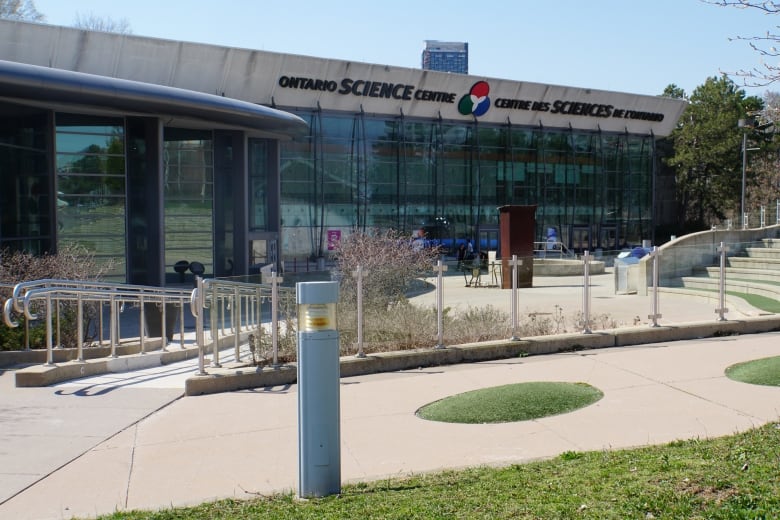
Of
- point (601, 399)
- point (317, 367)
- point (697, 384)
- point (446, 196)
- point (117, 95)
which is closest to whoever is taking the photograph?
point (317, 367)

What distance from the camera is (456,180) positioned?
4509 cm

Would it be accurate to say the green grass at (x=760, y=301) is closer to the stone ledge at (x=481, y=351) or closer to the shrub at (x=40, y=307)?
the stone ledge at (x=481, y=351)

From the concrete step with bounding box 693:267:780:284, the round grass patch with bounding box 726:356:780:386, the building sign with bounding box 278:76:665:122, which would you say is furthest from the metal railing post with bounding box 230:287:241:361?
the building sign with bounding box 278:76:665:122

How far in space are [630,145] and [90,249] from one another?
37450mm

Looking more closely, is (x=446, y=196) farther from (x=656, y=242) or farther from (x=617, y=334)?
(x=617, y=334)

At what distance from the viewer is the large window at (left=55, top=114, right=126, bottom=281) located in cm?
2569

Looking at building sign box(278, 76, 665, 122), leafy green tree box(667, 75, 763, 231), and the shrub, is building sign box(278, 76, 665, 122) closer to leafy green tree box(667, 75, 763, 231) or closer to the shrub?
leafy green tree box(667, 75, 763, 231)

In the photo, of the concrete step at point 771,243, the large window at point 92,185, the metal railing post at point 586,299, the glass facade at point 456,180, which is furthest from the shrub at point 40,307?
the glass facade at point 456,180

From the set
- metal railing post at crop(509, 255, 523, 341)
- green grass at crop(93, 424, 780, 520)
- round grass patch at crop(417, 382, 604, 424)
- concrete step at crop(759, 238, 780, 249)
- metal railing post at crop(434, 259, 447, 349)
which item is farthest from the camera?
concrete step at crop(759, 238, 780, 249)

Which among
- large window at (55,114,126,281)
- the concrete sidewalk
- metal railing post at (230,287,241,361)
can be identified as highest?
large window at (55,114,126,281)

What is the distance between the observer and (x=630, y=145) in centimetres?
5150

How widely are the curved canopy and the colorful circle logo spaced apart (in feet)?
59.0

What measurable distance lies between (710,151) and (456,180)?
2310cm

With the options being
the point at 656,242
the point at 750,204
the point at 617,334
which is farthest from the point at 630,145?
the point at 617,334
